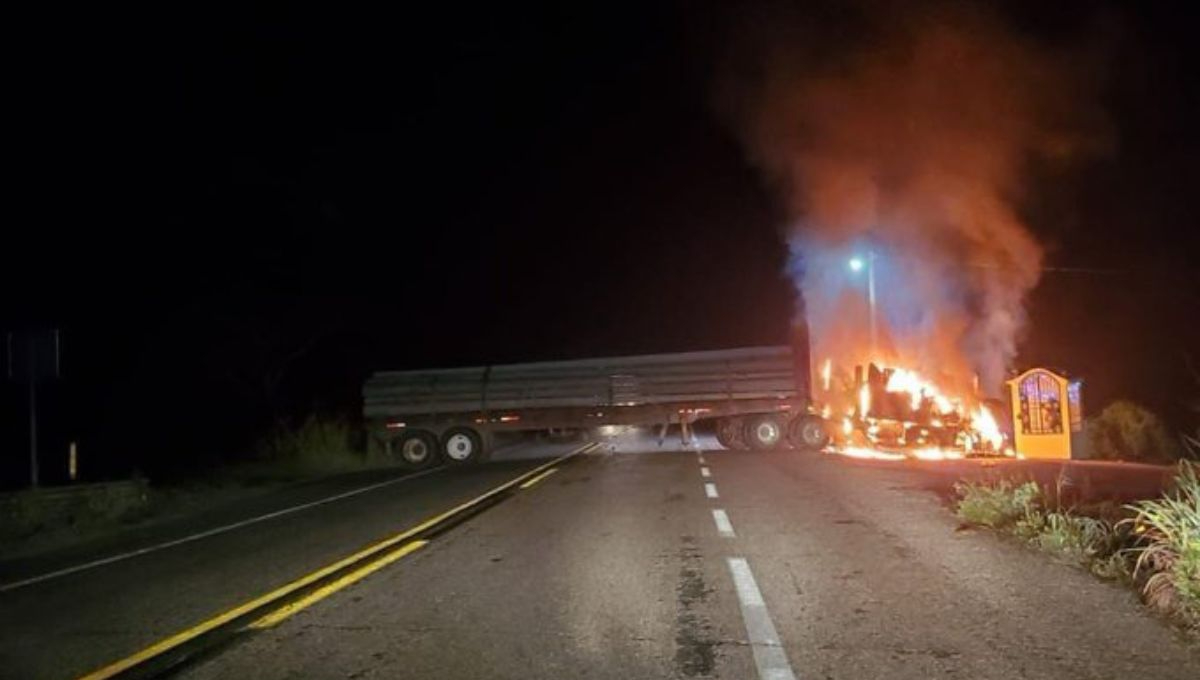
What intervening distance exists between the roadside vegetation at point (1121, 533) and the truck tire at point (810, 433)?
1481 cm

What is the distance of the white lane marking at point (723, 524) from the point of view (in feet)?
33.9

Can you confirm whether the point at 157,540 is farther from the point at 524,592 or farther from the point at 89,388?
the point at 89,388

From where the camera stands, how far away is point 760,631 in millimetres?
6289

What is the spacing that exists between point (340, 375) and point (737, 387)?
26.5 m

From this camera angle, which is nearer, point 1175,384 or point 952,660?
point 952,660

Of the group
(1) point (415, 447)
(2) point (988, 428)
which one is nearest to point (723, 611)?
(2) point (988, 428)

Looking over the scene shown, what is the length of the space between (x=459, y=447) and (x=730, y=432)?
7.42 m

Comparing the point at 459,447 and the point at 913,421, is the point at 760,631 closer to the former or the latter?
the point at 913,421

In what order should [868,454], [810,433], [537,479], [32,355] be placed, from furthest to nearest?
[810,433]
[868,454]
[537,479]
[32,355]

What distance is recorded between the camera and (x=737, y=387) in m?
27.2

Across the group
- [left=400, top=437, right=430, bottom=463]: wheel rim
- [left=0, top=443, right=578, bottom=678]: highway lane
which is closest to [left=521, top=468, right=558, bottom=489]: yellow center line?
[left=0, top=443, right=578, bottom=678]: highway lane

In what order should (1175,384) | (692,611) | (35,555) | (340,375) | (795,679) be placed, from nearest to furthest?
(795,679) < (692,611) < (35,555) < (1175,384) < (340,375)

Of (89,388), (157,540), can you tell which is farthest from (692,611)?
(89,388)

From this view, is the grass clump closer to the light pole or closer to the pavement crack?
the light pole
